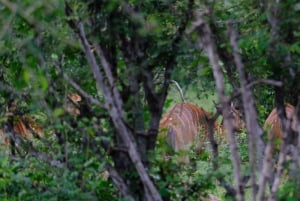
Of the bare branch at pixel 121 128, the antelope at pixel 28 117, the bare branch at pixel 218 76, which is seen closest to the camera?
the bare branch at pixel 218 76

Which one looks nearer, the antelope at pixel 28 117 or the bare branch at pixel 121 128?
the bare branch at pixel 121 128

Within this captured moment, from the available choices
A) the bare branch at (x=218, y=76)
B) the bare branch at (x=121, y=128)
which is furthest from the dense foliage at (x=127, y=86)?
the bare branch at (x=218, y=76)

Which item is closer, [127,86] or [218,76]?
[218,76]

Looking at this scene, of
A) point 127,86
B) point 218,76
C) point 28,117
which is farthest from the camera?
point 28,117

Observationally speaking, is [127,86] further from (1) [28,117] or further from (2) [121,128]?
(1) [28,117]

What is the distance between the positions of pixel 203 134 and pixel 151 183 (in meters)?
7.10

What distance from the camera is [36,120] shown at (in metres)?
4.48

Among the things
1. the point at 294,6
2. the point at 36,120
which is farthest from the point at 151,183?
the point at 36,120

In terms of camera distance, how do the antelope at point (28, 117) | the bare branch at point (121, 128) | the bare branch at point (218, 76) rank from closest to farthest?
the bare branch at point (218, 76)
the bare branch at point (121, 128)
the antelope at point (28, 117)

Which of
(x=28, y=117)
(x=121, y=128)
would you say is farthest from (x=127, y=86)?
(x=28, y=117)

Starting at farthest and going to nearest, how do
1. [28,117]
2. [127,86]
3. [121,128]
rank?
[28,117], [127,86], [121,128]

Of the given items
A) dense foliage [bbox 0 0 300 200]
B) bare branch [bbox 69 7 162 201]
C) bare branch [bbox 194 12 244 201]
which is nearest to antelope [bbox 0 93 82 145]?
dense foliage [bbox 0 0 300 200]

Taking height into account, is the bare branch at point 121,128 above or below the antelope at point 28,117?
below

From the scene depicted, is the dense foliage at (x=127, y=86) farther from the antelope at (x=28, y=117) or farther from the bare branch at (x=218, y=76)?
the bare branch at (x=218, y=76)
